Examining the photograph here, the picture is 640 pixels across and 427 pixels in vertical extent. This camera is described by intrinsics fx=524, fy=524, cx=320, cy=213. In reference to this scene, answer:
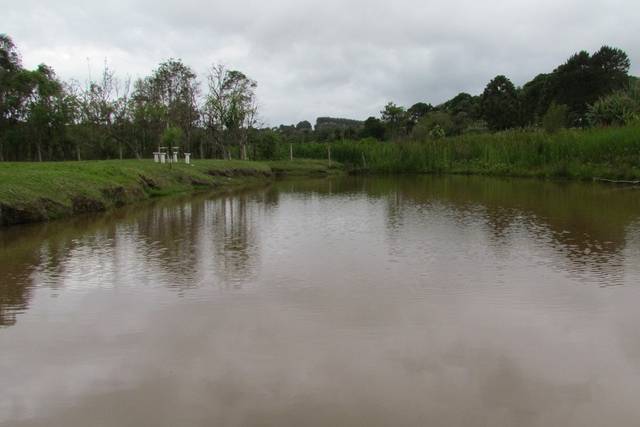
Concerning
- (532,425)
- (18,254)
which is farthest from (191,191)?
(532,425)

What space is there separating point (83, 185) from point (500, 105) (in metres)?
45.6

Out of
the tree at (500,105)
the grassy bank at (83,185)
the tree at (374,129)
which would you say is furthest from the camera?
the tree at (374,129)

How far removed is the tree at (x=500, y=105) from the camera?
51.4m

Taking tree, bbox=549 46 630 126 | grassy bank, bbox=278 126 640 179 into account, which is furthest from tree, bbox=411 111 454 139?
tree, bbox=549 46 630 126

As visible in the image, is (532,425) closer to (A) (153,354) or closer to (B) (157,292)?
(A) (153,354)

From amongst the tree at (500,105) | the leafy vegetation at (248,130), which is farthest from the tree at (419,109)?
the leafy vegetation at (248,130)

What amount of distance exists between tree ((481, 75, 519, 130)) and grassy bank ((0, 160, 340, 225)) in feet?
115

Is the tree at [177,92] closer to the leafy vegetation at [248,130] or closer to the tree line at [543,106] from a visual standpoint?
the leafy vegetation at [248,130]

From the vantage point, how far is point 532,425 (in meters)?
3.15

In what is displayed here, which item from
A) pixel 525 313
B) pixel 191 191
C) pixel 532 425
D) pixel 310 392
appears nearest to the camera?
pixel 532 425

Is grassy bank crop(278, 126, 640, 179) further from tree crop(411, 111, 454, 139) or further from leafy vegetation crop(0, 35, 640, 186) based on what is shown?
tree crop(411, 111, 454, 139)

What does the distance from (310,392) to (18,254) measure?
6604mm

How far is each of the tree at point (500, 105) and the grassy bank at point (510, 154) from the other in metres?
17.6

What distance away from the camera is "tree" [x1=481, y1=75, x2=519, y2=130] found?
169ft
